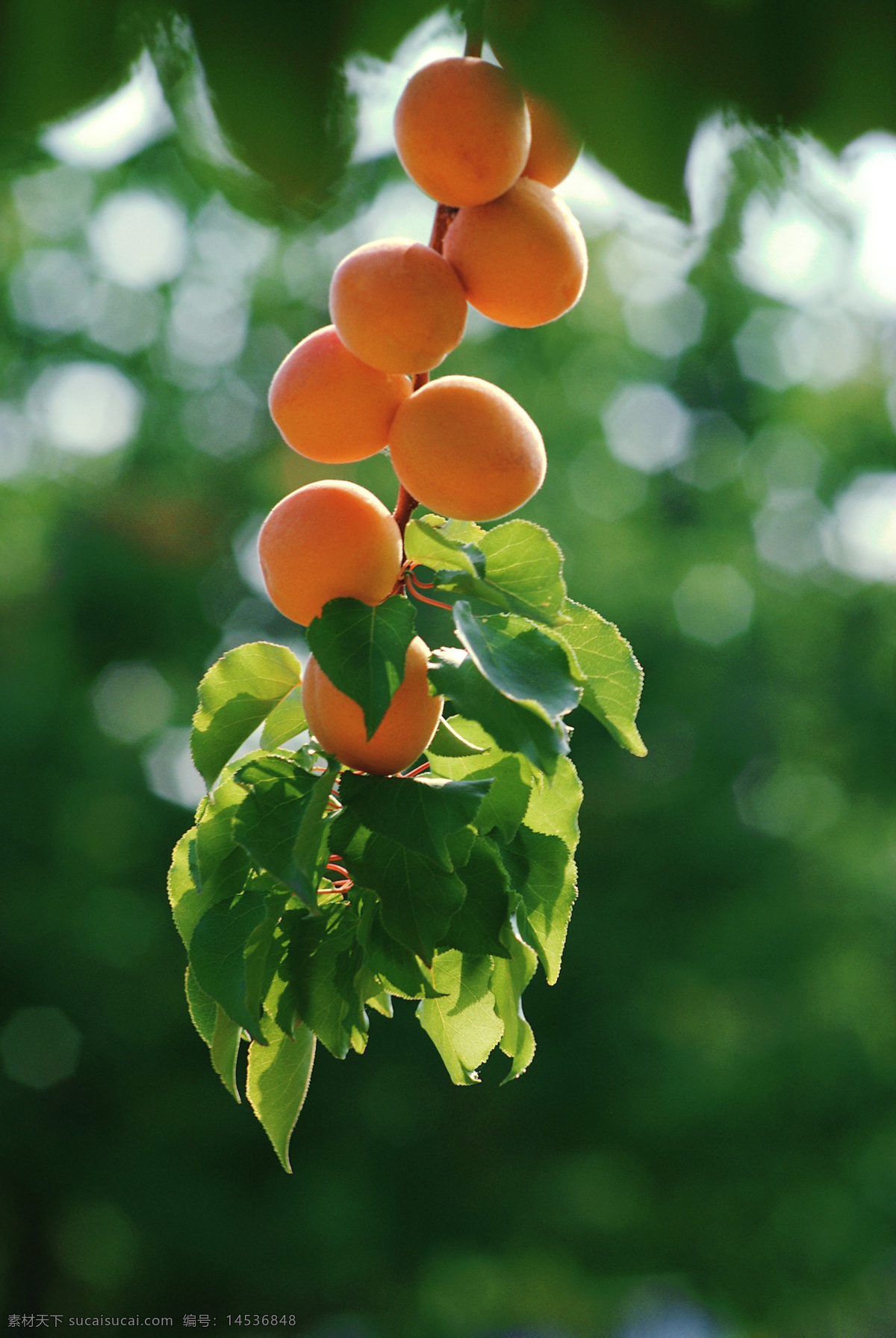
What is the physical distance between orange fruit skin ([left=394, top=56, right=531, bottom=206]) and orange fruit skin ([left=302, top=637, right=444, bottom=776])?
0.20 metres

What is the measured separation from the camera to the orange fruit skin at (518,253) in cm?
47

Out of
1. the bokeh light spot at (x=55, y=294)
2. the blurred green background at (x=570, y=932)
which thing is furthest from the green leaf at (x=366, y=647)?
the bokeh light spot at (x=55, y=294)

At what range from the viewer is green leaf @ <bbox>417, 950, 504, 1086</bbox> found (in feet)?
1.84

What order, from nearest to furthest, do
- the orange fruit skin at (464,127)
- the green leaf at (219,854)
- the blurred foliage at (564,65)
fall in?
the blurred foliage at (564,65), the orange fruit skin at (464,127), the green leaf at (219,854)

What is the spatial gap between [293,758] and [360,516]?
0.44ft

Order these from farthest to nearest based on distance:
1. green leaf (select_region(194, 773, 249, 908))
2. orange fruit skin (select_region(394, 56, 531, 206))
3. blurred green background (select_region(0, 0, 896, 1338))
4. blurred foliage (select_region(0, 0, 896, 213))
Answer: blurred green background (select_region(0, 0, 896, 1338))
green leaf (select_region(194, 773, 249, 908))
orange fruit skin (select_region(394, 56, 531, 206))
blurred foliage (select_region(0, 0, 896, 213))

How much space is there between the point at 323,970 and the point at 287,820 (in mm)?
96

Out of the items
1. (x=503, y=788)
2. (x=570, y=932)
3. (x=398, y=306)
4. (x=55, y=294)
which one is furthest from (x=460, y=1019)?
(x=55, y=294)

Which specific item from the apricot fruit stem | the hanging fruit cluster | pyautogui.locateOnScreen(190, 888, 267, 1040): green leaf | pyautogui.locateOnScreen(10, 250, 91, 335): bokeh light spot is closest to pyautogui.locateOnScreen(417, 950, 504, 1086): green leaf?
the hanging fruit cluster

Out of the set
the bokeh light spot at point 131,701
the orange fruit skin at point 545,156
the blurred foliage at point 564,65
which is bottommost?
the bokeh light spot at point 131,701

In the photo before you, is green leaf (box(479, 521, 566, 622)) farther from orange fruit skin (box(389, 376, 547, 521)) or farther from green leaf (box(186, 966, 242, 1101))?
green leaf (box(186, 966, 242, 1101))

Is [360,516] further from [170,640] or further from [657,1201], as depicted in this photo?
[657,1201]

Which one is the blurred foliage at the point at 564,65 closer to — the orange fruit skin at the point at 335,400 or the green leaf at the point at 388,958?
the orange fruit skin at the point at 335,400

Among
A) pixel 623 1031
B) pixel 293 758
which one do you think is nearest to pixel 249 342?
pixel 623 1031
